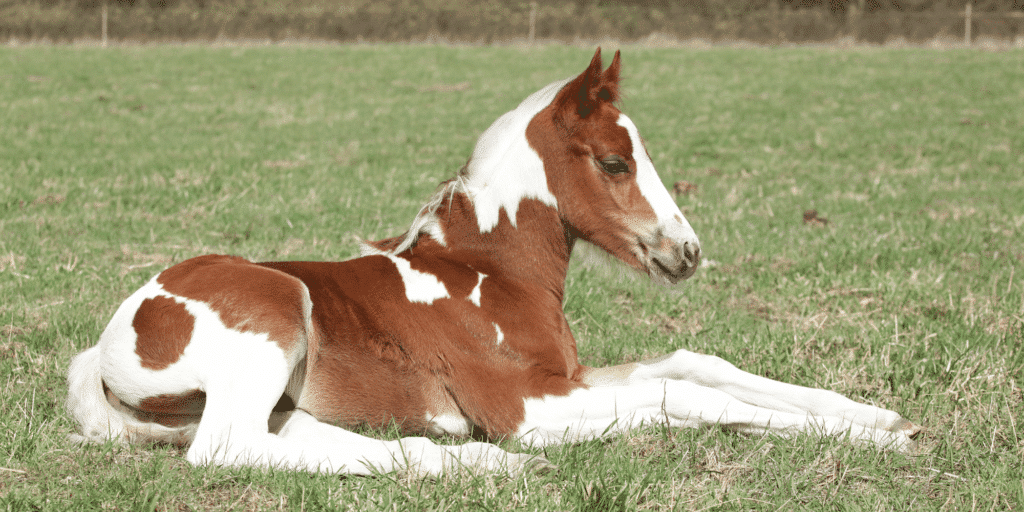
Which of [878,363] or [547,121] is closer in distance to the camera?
[547,121]

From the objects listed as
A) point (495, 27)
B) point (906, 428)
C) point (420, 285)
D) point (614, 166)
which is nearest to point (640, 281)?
point (614, 166)

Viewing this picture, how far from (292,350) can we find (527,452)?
3.26ft

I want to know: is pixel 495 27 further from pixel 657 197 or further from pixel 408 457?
pixel 408 457

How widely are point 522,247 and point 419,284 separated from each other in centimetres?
49

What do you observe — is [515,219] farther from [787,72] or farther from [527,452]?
[787,72]

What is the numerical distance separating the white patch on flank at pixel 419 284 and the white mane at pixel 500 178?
0.15 meters

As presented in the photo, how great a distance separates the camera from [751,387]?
10.6ft

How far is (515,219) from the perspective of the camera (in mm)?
3422

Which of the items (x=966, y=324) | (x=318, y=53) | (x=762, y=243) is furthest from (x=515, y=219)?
(x=318, y=53)

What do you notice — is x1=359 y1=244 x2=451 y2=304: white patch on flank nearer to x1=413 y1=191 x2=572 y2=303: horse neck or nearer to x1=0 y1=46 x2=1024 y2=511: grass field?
x1=413 y1=191 x2=572 y2=303: horse neck

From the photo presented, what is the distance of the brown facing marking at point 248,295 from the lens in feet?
9.50

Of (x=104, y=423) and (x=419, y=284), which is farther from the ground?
(x=419, y=284)

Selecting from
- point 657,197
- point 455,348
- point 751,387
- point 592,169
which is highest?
point 592,169

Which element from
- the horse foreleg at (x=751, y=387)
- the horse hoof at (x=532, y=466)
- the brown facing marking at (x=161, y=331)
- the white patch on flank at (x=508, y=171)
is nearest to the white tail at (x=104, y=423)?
the brown facing marking at (x=161, y=331)
